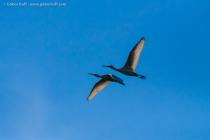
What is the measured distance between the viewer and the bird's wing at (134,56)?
1387 inches

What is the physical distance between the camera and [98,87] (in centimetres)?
3994

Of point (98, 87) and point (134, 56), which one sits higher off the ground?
point (134, 56)

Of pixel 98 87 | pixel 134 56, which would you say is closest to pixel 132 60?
pixel 134 56

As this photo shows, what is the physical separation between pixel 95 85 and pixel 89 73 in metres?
1.88

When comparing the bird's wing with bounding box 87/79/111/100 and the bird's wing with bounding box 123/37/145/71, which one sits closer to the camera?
the bird's wing with bounding box 123/37/145/71

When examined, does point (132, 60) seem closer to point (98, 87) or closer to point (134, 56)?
point (134, 56)

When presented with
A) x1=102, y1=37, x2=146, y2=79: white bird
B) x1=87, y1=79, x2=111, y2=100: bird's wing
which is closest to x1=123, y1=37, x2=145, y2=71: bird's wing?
x1=102, y1=37, x2=146, y2=79: white bird

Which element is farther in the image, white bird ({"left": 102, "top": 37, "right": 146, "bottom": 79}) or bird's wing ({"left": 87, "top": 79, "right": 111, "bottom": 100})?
bird's wing ({"left": 87, "top": 79, "right": 111, "bottom": 100})

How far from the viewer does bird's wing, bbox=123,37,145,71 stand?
35219 millimetres

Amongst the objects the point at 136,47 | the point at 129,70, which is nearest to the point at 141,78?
the point at 129,70

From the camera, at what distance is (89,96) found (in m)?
40.0

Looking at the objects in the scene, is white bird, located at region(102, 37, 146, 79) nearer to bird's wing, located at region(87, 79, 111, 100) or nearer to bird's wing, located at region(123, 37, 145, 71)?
bird's wing, located at region(123, 37, 145, 71)

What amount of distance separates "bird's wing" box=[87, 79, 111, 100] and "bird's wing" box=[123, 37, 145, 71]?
4472 millimetres

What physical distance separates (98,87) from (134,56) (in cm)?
739
